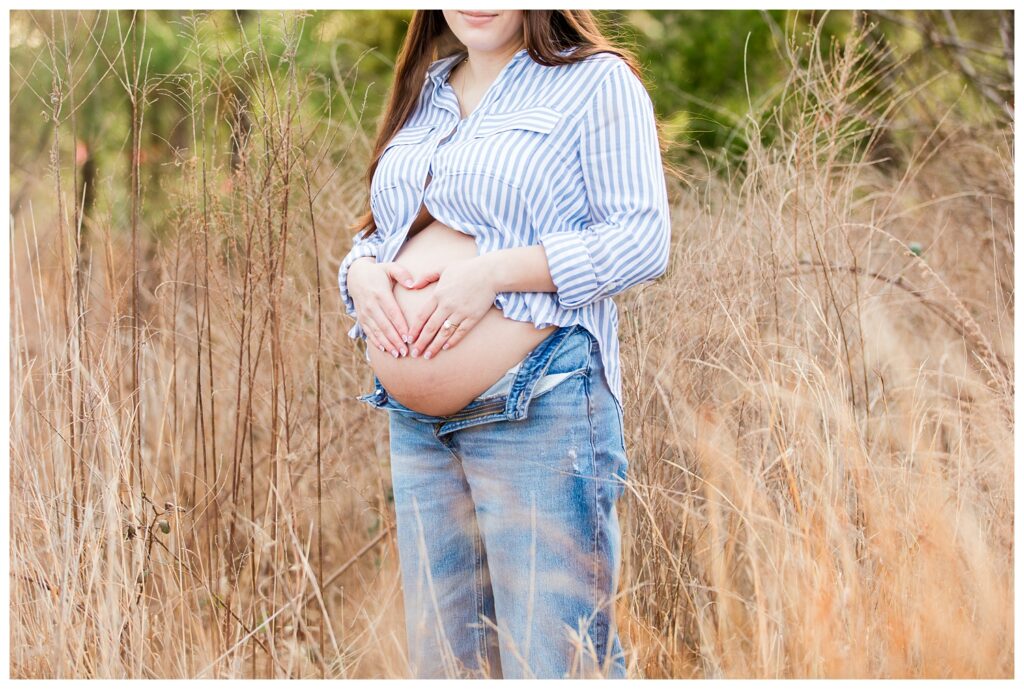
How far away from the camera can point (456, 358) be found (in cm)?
147

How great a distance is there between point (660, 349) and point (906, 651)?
885 millimetres

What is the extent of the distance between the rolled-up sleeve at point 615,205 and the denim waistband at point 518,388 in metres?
0.07

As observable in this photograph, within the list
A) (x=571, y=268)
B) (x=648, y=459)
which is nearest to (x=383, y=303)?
(x=571, y=268)

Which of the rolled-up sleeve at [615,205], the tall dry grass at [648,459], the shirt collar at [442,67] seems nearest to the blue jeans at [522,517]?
the rolled-up sleeve at [615,205]

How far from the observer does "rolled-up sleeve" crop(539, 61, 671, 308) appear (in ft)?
4.66

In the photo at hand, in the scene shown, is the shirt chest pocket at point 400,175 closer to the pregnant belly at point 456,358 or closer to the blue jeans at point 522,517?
the pregnant belly at point 456,358

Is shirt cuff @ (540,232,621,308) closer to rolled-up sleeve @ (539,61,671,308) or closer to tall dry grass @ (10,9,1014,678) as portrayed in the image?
rolled-up sleeve @ (539,61,671,308)

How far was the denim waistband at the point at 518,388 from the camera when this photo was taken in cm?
143

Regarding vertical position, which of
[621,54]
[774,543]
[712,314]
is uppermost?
[621,54]

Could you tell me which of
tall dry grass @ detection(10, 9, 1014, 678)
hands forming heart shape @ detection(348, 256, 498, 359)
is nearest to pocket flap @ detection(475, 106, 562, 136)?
hands forming heart shape @ detection(348, 256, 498, 359)

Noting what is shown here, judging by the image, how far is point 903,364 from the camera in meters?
2.65

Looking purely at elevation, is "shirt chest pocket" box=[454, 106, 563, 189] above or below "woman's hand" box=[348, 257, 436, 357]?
above
